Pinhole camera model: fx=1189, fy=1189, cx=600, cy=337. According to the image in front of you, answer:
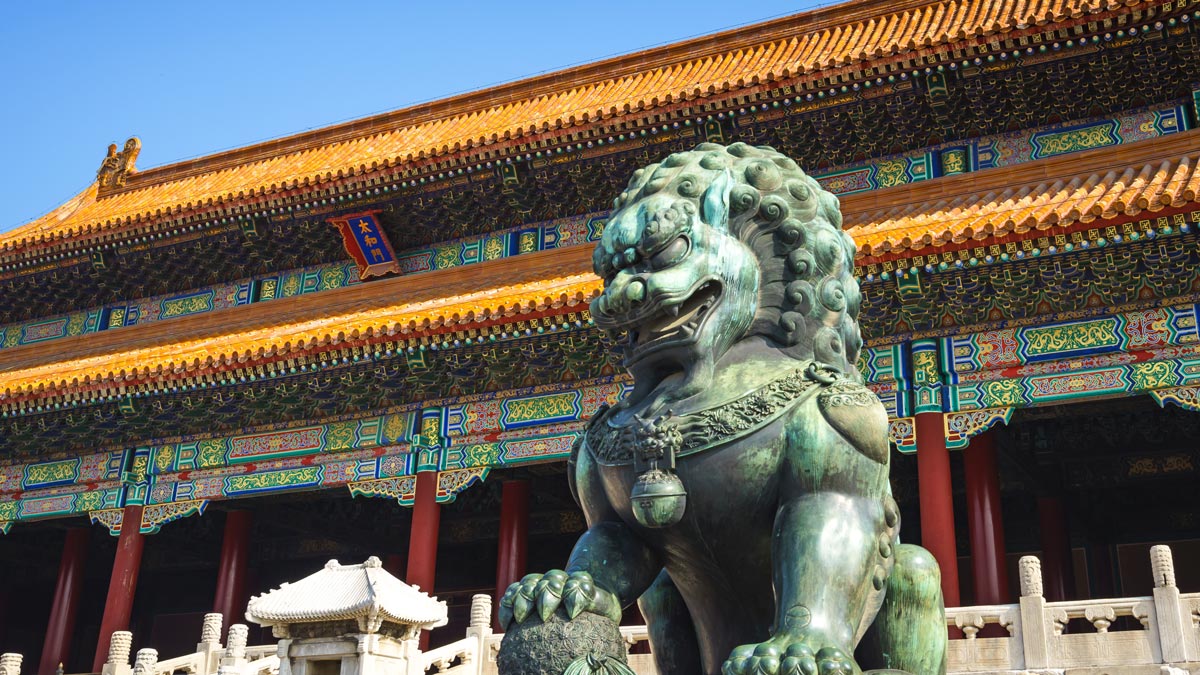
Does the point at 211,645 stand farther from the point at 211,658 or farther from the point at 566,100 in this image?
the point at 566,100

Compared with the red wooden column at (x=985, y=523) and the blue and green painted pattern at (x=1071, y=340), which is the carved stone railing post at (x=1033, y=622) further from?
the blue and green painted pattern at (x=1071, y=340)

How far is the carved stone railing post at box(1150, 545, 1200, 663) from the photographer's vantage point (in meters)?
6.82

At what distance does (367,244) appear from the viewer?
14133mm

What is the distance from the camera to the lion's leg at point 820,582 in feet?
7.23

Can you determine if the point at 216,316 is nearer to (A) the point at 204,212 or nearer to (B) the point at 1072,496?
(A) the point at 204,212

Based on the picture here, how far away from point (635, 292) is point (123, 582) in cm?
1071

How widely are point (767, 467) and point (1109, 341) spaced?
734cm

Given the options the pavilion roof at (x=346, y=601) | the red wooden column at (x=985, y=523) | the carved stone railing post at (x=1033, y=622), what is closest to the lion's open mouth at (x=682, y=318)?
the carved stone railing post at (x=1033, y=622)

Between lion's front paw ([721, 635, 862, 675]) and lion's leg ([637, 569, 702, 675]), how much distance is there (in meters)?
0.51

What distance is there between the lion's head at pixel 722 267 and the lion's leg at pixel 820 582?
41 centimetres

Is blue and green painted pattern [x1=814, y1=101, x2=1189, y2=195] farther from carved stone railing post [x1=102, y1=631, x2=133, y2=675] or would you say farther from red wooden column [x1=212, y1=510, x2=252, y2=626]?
carved stone railing post [x1=102, y1=631, x2=133, y2=675]

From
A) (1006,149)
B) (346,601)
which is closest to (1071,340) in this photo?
(1006,149)

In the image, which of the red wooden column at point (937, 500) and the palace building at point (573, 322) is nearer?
the red wooden column at point (937, 500)

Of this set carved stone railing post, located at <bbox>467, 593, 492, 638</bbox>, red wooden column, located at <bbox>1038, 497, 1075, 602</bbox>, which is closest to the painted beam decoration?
carved stone railing post, located at <bbox>467, 593, 492, 638</bbox>
